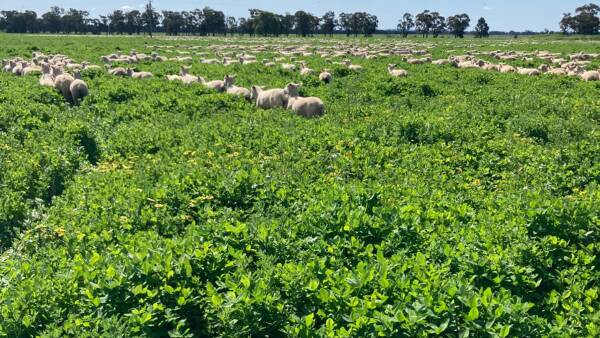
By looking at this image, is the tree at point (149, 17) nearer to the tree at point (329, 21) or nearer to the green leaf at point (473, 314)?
the tree at point (329, 21)

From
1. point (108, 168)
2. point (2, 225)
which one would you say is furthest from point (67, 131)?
point (2, 225)

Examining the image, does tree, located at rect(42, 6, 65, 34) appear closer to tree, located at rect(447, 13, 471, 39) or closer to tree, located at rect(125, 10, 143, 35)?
tree, located at rect(125, 10, 143, 35)

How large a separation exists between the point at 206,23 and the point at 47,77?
444ft

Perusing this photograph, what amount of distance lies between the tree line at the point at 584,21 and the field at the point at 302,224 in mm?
132095

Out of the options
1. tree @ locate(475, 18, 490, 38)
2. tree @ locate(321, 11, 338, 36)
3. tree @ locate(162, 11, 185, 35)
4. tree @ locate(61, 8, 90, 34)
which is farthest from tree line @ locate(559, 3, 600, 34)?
tree @ locate(61, 8, 90, 34)

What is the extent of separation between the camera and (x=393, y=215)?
6797 mm

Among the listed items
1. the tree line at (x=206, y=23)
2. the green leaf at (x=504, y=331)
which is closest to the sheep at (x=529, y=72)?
the green leaf at (x=504, y=331)

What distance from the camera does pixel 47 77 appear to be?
2219 centimetres

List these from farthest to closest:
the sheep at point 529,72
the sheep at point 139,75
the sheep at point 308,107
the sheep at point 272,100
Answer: the sheep at point 529,72
the sheep at point 139,75
the sheep at point 272,100
the sheep at point 308,107

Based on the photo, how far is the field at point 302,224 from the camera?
468 centimetres

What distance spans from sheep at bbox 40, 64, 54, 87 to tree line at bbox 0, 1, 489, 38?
112 metres

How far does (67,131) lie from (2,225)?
490cm

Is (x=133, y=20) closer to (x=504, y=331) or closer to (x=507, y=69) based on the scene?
(x=507, y=69)

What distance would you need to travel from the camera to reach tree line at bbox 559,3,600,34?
406ft
